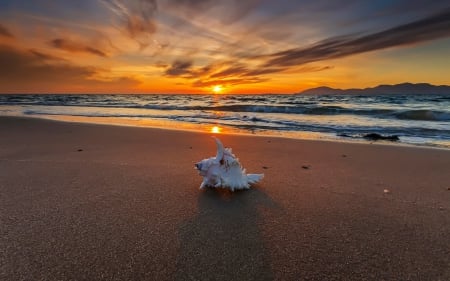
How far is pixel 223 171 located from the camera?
2.54 metres

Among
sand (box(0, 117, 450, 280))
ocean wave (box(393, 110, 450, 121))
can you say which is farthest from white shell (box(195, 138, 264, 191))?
ocean wave (box(393, 110, 450, 121))

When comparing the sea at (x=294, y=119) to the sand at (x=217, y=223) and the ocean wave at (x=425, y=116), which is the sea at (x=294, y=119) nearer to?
the ocean wave at (x=425, y=116)

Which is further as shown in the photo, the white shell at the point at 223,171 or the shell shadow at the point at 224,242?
the white shell at the point at 223,171

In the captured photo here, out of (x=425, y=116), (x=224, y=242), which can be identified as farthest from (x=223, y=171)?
(x=425, y=116)

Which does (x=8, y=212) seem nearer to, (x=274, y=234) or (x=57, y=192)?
(x=57, y=192)

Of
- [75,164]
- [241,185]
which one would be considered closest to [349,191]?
[241,185]

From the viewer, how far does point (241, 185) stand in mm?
2613

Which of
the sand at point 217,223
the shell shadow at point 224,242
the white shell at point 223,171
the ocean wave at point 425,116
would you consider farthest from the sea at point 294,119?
the shell shadow at point 224,242

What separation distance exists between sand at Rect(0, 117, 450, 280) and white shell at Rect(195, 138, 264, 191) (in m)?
0.10

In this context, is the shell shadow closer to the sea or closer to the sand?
the sand

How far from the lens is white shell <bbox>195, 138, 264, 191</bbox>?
8.29 ft

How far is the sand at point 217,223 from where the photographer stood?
151 centimetres

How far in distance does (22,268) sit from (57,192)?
120 cm

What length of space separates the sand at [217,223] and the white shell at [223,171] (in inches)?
4.0
